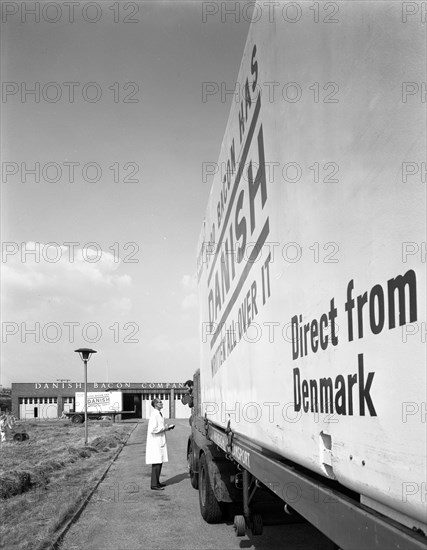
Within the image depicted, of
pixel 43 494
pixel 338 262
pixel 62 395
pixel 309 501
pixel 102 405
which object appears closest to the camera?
pixel 338 262

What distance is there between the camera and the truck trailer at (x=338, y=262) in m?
1.70

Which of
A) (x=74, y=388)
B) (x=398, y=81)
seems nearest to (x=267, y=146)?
(x=398, y=81)

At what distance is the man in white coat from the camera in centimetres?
962

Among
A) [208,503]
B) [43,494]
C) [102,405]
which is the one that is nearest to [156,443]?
[43,494]

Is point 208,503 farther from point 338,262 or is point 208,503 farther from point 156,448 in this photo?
point 338,262

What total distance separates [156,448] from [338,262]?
8.10m

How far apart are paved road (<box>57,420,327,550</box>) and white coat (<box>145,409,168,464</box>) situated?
534mm

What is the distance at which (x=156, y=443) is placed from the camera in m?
9.70

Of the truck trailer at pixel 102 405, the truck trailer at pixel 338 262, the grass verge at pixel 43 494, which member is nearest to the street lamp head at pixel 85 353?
the grass verge at pixel 43 494

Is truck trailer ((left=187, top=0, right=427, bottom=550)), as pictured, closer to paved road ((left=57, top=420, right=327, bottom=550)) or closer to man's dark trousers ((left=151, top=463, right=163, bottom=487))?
paved road ((left=57, top=420, right=327, bottom=550))

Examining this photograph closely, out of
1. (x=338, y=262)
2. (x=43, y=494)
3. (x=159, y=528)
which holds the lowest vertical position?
(x=43, y=494)

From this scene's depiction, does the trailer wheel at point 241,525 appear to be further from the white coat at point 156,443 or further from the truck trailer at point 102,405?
the truck trailer at point 102,405

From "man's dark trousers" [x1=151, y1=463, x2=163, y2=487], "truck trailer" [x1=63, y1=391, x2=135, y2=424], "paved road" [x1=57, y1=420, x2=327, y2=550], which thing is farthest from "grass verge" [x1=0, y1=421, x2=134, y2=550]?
"truck trailer" [x1=63, y1=391, x2=135, y2=424]

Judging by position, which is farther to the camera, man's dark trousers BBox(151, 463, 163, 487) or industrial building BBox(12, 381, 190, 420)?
industrial building BBox(12, 381, 190, 420)
